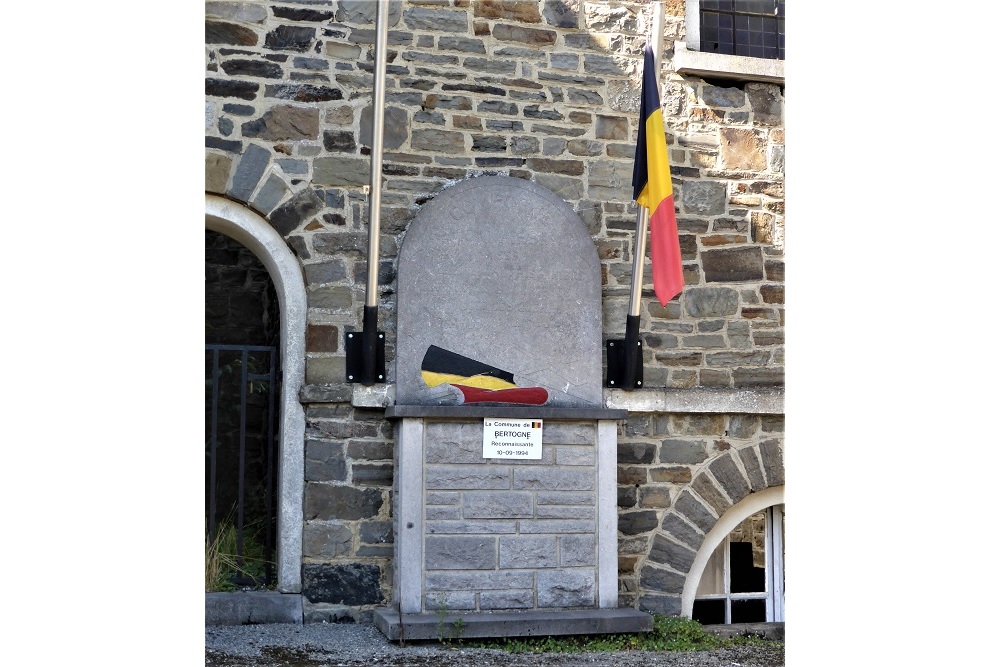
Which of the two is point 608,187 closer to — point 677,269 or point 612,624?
point 677,269

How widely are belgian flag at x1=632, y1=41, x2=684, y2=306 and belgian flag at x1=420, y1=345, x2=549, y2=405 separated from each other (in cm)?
96

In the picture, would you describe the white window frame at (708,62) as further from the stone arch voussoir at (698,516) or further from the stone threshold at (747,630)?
the stone threshold at (747,630)

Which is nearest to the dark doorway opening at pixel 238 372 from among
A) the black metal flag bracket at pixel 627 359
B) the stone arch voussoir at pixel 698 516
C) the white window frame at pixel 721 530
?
the black metal flag bracket at pixel 627 359

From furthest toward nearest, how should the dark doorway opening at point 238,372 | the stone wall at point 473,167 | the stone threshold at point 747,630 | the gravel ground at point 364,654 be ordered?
the dark doorway opening at point 238,372
the stone threshold at point 747,630
the stone wall at point 473,167
the gravel ground at point 364,654

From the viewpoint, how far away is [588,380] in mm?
6293

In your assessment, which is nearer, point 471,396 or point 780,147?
point 471,396

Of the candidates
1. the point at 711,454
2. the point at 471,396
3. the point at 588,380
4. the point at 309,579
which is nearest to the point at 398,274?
the point at 471,396

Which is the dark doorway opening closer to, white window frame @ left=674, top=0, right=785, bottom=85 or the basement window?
the basement window

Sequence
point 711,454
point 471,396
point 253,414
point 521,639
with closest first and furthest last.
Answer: point 521,639 → point 471,396 → point 711,454 → point 253,414

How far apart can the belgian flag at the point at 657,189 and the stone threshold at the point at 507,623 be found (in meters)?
1.72

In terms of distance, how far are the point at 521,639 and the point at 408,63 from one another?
10.8 ft

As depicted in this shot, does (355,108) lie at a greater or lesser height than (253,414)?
greater

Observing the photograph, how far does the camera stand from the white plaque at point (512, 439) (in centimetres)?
590

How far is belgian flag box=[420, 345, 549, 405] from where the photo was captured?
19.9 ft
